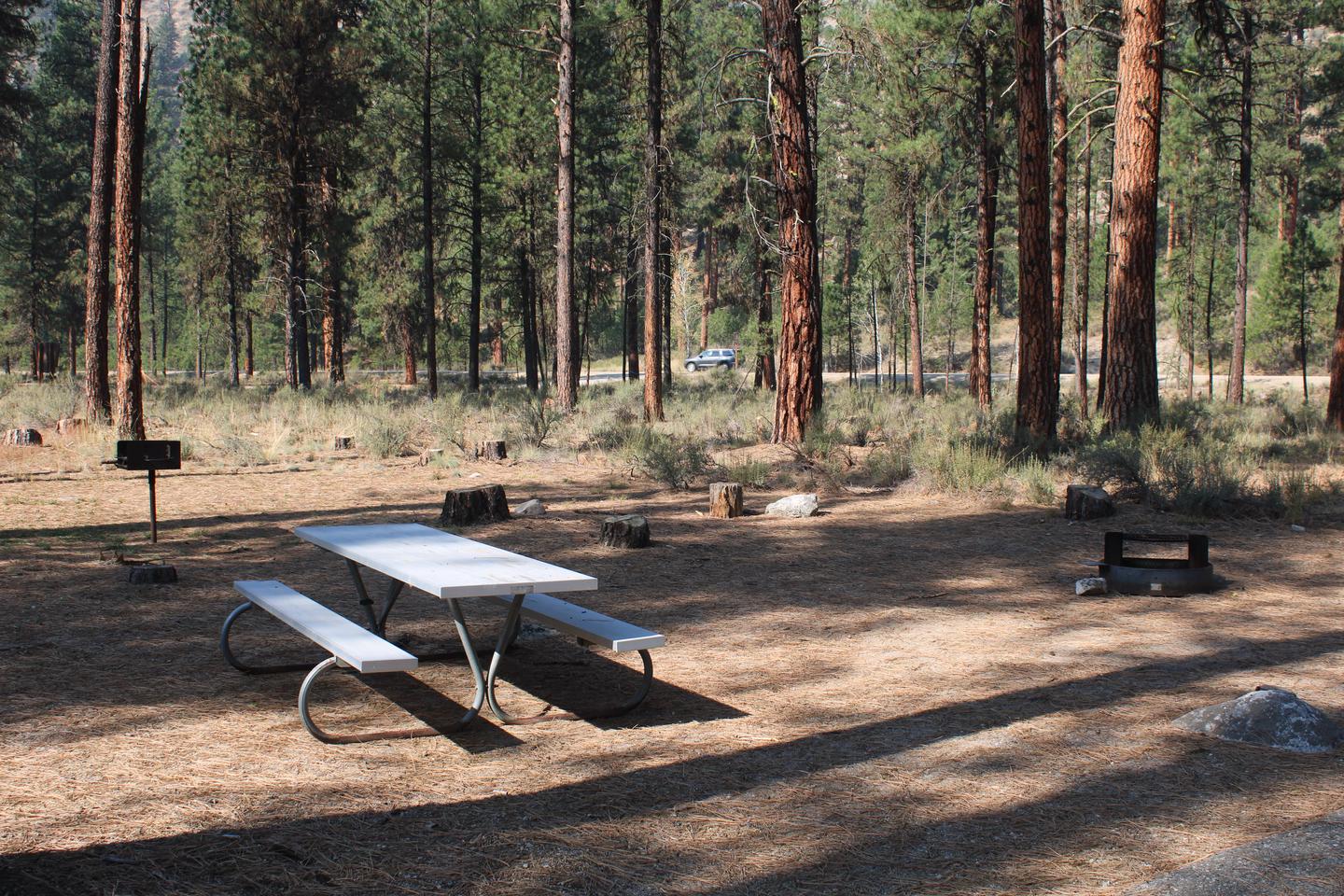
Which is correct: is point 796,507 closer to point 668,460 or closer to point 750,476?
point 750,476

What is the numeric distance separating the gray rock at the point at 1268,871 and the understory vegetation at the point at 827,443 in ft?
23.7

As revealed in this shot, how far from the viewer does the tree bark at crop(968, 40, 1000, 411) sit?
21828mm

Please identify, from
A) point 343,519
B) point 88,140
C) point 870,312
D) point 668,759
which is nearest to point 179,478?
point 343,519

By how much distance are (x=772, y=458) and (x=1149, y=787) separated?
9.65 m

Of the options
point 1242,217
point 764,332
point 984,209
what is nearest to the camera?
point 984,209

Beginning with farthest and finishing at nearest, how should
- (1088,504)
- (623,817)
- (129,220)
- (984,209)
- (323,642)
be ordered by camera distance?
(984,209) → (129,220) → (1088,504) → (323,642) → (623,817)

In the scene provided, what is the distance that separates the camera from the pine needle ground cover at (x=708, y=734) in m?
3.37

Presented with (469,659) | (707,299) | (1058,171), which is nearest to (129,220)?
(469,659)

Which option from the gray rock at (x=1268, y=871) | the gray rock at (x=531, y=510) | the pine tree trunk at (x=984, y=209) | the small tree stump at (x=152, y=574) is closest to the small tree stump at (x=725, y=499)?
the gray rock at (x=531, y=510)

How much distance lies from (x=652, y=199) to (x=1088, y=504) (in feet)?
39.8

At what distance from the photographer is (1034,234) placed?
43.3 feet

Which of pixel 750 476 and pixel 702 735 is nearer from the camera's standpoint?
pixel 702 735

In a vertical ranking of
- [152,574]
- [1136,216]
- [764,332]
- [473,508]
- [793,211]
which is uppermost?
[793,211]

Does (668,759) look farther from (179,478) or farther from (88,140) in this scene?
(88,140)
